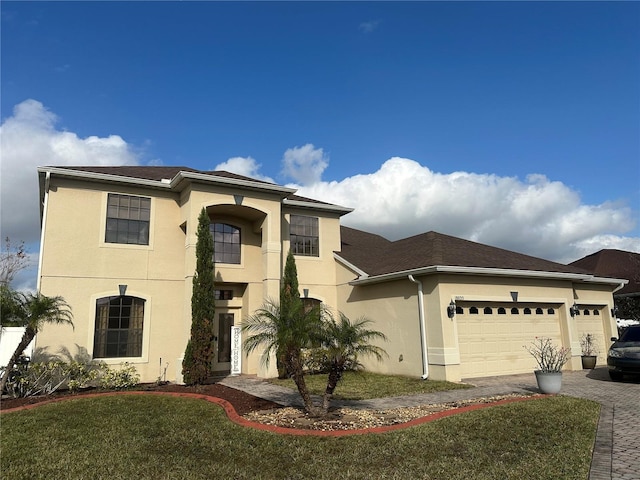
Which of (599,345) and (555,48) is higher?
(555,48)

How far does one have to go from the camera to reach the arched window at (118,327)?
1237 cm

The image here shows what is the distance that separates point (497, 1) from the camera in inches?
416

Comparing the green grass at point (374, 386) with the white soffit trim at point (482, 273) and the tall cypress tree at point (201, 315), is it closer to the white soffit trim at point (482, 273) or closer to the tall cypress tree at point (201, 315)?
the tall cypress tree at point (201, 315)

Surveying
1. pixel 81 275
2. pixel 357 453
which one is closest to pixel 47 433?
pixel 357 453

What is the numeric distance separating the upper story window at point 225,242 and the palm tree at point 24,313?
212 inches

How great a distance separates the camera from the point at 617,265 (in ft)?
78.2

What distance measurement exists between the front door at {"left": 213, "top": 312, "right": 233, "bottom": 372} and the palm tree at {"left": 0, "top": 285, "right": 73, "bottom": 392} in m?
5.43

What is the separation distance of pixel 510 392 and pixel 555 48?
28.7 ft

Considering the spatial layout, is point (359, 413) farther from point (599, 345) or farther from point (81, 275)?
point (599, 345)

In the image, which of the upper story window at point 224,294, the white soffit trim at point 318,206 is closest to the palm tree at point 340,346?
the upper story window at point 224,294

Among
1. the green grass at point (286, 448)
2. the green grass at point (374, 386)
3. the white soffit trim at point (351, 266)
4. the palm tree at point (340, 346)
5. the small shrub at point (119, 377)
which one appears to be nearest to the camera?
the green grass at point (286, 448)

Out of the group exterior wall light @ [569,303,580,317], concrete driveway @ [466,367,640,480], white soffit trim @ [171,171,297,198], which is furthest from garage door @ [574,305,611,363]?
white soffit trim @ [171,171,297,198]

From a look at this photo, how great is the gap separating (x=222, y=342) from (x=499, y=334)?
9384 millimetres

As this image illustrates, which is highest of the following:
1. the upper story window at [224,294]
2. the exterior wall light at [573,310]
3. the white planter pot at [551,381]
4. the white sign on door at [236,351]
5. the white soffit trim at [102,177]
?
→ the white soffit trim at [102,177]
